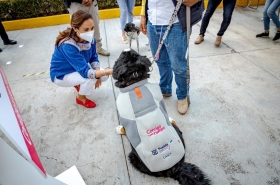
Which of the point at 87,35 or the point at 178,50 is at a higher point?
the point at 87,35

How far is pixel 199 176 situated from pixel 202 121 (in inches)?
32.4

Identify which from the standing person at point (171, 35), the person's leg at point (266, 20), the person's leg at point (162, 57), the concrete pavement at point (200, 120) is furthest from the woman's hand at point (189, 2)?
the person's leg at point (266, 20)

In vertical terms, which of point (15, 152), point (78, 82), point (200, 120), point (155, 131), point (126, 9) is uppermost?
point (126, 9)

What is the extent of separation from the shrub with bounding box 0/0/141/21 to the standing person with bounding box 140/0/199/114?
190 inches

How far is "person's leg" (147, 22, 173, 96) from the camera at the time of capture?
196 centimetres

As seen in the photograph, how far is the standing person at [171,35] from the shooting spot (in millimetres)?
1754

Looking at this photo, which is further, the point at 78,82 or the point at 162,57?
the point at 78,82

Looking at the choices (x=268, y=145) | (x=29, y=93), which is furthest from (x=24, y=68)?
(x=268, y=145)

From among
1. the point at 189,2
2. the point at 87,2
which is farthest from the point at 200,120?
the point at 87,2

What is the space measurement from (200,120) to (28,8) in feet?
19.9

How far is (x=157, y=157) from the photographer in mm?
1427

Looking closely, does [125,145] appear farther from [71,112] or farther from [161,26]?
[161,26]

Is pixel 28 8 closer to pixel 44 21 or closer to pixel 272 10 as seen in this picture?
pixel 44 21

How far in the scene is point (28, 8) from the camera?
228 inches
